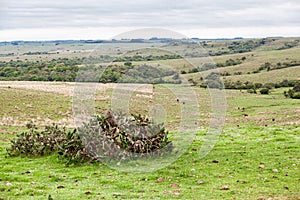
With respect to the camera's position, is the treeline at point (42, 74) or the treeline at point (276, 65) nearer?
the treeline at point (42, 74)

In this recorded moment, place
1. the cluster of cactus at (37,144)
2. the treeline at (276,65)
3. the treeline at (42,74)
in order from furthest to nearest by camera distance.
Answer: the treeline at (276,65) < the treeline at (42,74) < the cluster of cactus at (37,144)

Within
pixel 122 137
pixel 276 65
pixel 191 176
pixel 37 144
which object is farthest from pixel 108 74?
pixel 276 65

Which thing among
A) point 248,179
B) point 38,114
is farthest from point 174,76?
point 248,179

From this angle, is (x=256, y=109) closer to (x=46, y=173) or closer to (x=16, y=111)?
(x=16, y=111)

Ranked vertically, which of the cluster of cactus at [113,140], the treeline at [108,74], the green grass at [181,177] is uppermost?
the treeline at [108,74]

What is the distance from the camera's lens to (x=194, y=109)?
39531mm

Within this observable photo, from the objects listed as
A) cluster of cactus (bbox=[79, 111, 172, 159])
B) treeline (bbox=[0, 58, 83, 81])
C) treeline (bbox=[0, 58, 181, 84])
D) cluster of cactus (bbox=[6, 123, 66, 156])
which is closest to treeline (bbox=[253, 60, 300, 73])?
treeline (bbox=[0, 58, 181, 84])

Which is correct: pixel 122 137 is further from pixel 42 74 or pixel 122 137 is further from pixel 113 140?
pixel 42 74

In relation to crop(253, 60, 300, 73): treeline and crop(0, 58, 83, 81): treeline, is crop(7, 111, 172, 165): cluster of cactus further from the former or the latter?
crop(253, 60, 300, 73): treeline

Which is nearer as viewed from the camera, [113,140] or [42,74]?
[113,140]

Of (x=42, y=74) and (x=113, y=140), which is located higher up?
(x=42, y=74)

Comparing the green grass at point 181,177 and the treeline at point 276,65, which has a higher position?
the treeline at point 276,65

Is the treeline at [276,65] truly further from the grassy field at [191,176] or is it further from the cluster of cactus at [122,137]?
the cluster of cactus at [122,137]

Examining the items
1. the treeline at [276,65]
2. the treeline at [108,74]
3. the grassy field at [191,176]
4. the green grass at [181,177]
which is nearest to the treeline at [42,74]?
the treeline at [108,74]
